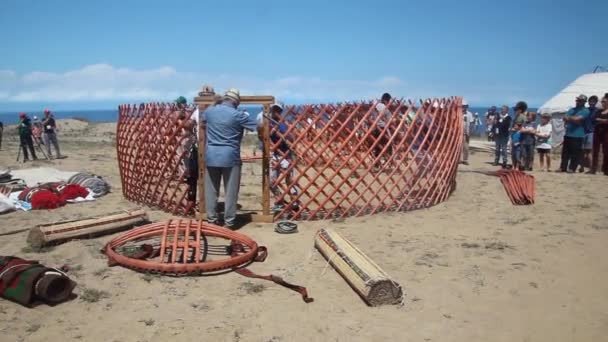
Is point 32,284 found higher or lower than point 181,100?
lower

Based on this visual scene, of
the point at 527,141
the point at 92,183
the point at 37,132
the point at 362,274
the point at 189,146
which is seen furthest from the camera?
the point at 37,132

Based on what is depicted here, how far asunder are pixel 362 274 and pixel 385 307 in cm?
21

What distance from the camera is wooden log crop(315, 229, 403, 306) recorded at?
7.50 feet

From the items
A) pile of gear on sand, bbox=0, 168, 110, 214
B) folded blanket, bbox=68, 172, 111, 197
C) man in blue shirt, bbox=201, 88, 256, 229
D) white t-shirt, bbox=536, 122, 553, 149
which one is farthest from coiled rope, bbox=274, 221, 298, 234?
white t-shirt, bbox=536, 122, 553, 149

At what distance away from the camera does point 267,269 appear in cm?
286

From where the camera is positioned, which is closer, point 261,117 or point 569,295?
point 569,295

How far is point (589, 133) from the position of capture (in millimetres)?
5836

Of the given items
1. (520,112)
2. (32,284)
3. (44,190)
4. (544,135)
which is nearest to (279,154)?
(32,284)

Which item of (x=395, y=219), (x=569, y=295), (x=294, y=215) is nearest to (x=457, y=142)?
(x=395, y=219)

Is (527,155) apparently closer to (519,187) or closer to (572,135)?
(572,135)

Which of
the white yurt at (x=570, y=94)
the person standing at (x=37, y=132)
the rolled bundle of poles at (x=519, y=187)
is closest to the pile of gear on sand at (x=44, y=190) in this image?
the person standing at (x=37, y=132)

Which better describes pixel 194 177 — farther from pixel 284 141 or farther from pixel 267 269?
Result: pixel 267 269

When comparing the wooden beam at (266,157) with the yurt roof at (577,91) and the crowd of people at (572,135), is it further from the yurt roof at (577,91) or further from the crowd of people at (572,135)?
the yurt roof at (577,91)

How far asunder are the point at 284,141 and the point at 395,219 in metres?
1.23
